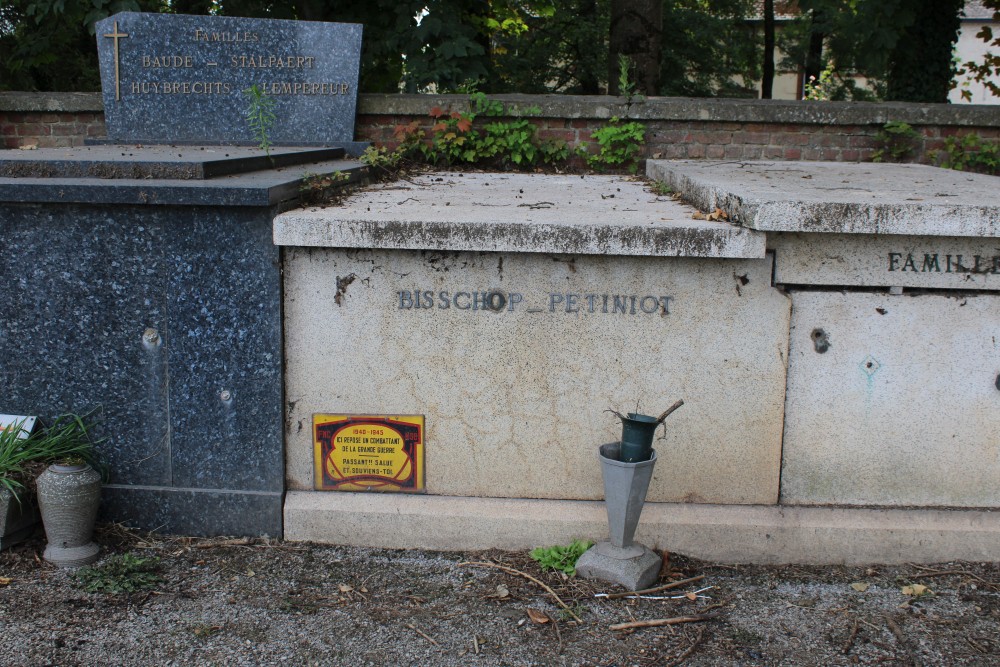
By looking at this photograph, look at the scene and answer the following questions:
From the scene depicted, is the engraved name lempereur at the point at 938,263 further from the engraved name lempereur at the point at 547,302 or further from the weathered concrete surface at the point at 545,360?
the engraved name lempereur at the point at 547,302

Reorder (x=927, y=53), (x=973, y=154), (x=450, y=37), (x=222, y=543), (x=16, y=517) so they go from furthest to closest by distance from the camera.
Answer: (x=927, y=53) < (x=450, y=37) < (x=973, y=154) < (x=222, y=543) < (x=16, y=517)

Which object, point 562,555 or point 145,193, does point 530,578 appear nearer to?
point 562,555

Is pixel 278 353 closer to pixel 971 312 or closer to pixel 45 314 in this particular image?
pixel 45 314

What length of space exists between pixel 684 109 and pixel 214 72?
3.11 m

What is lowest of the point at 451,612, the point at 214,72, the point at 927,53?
the point at 451,612

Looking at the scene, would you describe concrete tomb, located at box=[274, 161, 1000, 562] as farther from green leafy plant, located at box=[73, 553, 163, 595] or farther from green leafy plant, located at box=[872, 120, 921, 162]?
green leafy plant, located at box=[872, 120, 921, 162]

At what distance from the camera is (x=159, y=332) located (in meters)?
3.35

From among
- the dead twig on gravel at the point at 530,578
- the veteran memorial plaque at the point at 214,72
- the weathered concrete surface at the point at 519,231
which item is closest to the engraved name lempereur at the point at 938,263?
the weathered concrete surface at the point at 519,231

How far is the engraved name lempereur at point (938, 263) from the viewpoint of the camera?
127 inches

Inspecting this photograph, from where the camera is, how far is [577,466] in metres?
3.40

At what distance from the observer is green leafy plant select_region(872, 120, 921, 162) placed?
6.05 meters

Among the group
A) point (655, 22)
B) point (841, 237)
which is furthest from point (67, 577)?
point (655, 22)

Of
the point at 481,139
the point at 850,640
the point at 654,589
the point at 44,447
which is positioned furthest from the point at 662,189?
the point at 44,447

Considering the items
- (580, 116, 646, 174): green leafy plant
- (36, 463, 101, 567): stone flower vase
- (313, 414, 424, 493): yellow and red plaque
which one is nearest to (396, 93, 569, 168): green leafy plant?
(580, 116, 646, 174): green leafy plant
